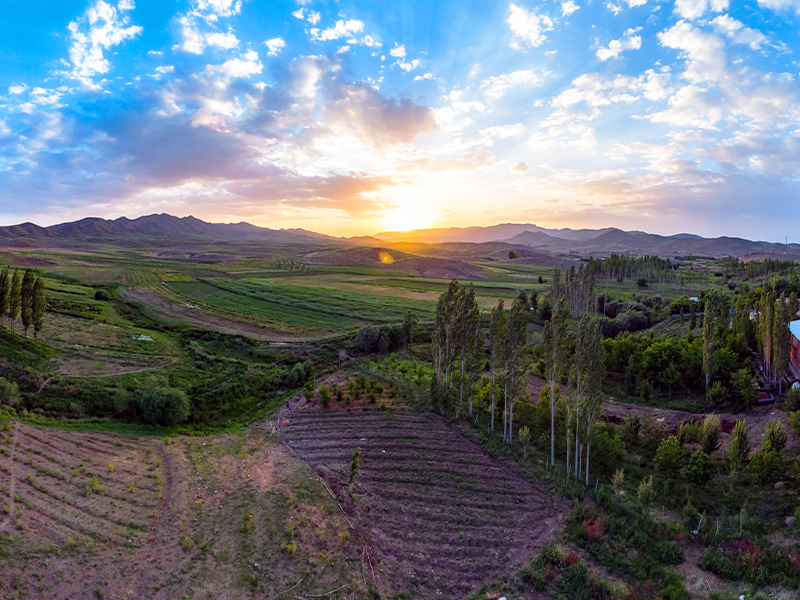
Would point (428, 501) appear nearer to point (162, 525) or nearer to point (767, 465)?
point (162, 525)

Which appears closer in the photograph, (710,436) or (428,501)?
(428,501)

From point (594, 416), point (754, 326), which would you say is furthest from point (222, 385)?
point (754, 326)

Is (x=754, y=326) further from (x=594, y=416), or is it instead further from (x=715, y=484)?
(x=594, y=416)

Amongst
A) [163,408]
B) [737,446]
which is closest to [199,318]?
[163,408]

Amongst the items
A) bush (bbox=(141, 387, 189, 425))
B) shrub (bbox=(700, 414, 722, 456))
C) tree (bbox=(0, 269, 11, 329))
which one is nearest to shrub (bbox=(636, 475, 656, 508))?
shrub (bbox=(700, 414, 722, 456))

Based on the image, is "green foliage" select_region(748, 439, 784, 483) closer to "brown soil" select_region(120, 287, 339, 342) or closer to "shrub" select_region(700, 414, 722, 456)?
"shrub" select_region(700, 414, 722, 456)
